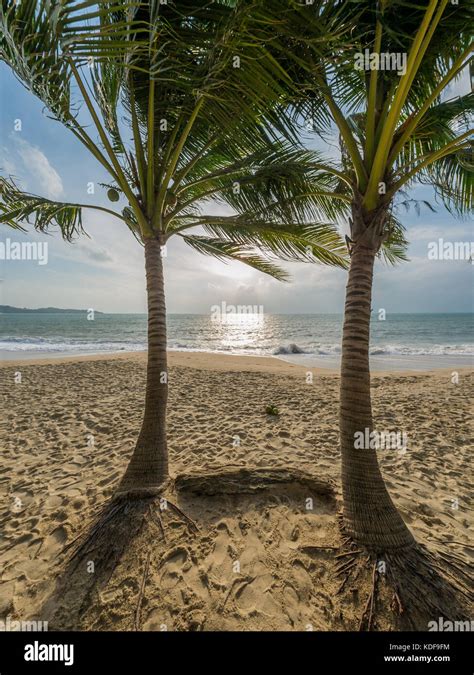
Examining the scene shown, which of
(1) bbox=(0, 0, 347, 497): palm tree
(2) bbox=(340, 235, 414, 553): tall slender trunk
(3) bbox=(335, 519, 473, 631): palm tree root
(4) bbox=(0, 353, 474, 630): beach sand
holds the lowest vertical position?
(4) bbox=(0, 353, 474, 630): beach sand

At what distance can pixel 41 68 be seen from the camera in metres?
1.62

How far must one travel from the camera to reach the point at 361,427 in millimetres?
2445

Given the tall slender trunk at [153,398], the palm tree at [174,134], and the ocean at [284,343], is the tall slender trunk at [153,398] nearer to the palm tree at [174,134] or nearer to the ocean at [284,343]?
the palm tree at [174,134]

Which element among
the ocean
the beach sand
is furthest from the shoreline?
the beach sand

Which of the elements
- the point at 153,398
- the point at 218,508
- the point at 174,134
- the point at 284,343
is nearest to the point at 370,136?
the point at 174,134

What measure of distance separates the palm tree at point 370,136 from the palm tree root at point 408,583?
98 mm

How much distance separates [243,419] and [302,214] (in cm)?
427

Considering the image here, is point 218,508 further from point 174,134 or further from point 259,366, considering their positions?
point 259,366

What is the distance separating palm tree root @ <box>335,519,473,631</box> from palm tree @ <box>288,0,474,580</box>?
98 mm

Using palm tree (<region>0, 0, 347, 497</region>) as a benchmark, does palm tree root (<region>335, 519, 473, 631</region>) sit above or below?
below

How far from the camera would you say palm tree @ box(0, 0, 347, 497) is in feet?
5.80

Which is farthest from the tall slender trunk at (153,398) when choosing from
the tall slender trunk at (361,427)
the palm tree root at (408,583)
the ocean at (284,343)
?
the ocean at (284,343)

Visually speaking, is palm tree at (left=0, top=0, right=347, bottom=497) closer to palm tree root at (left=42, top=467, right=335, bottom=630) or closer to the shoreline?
palm tree root at (left=42, top=467, right=335, bottom=630)

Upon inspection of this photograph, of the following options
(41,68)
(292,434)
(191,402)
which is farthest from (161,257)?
(191,402)
